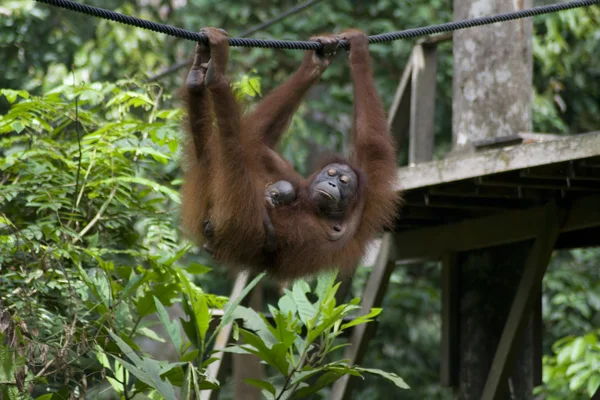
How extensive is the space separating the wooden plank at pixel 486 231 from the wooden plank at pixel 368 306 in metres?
0.13

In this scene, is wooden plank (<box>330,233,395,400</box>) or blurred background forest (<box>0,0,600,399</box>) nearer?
wooden plank (<box>330,233,395,400</box>)

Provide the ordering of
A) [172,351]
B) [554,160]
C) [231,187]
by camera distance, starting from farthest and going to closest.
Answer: [172,351]
[554,160]
[231,187]

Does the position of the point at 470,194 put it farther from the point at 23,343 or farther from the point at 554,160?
the point at 23,343

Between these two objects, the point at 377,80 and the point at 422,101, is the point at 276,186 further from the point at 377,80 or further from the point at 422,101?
the point at 377,80

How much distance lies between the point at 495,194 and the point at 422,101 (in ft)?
2.71

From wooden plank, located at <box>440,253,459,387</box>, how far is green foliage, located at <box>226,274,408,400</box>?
130 centimetres

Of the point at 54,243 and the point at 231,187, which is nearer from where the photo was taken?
the point at 231,187

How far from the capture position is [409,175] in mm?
5062

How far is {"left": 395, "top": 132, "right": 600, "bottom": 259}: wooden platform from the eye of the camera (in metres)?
4.41

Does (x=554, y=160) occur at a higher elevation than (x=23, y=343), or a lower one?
higher

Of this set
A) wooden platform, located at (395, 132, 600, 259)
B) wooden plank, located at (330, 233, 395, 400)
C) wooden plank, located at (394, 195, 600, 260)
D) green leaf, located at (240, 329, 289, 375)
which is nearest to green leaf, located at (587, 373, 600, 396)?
wooden platform, located at (395, 132, 600, 259)

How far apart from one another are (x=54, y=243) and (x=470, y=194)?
226 cm

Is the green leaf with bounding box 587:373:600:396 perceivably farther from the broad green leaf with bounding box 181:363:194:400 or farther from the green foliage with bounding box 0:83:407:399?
the broad green leaf with bounding box 181:363:194:400

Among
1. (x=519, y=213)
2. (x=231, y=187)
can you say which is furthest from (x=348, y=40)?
(x=519, y=213)
